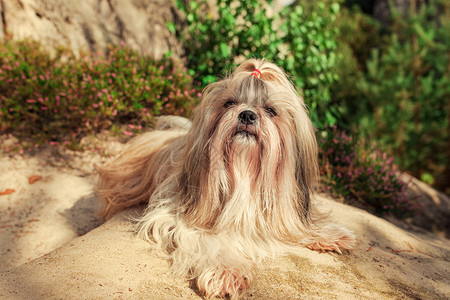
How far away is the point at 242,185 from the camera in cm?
221

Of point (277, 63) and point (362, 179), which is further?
point (277, 63)

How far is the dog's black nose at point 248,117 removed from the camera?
2129mm

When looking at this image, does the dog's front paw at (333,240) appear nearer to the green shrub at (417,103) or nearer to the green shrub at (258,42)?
the green shrub at (258,42)

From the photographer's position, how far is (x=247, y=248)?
2283 millimetres

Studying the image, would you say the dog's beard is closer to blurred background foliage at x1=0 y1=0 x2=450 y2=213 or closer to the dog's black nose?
the dog's black nose

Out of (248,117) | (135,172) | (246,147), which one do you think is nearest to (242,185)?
(246,147)

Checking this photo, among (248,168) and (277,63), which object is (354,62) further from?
(248,168)

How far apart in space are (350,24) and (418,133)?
409cm

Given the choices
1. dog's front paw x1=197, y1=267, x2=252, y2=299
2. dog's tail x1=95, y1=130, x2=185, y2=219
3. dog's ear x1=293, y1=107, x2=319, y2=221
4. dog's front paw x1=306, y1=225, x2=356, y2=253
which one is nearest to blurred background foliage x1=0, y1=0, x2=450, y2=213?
dog's tail x1=95, y1=130, x2=185, y2=219

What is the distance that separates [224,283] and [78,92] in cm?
319

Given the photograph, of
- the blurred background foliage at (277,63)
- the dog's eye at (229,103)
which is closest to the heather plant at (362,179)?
the blurred background foliage at (277,63)

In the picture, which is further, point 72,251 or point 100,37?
point 100,37

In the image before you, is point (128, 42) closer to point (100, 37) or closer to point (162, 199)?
point (100, 37)

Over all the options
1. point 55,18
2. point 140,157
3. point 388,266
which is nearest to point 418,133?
point 388,266
